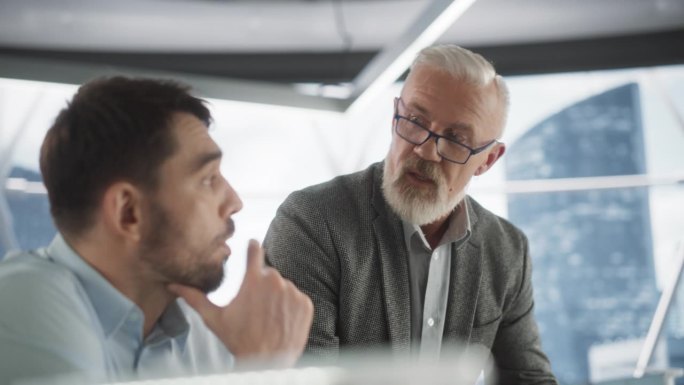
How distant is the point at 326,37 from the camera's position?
6.81 m

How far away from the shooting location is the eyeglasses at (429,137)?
220 cm

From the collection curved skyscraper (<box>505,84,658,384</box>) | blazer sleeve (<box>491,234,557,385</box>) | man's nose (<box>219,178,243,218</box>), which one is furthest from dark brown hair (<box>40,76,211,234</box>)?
curved skyscraper (<box>505,84,658,384</box>)

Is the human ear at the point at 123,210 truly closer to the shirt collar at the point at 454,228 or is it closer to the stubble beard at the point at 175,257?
the stubble beard at the point at 175,257

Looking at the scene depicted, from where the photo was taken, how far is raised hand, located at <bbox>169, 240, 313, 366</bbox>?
4.39 feet

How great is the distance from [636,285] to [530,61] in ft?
28.1

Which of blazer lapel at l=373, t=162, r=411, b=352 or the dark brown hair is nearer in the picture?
the dark brown hair

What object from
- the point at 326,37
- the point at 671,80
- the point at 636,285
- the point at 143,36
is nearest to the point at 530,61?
the point at 326,37

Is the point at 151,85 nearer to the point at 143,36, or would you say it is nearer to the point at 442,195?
the point at 442,195

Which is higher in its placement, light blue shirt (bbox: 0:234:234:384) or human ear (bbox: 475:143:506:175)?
human ear (bbox: 475:143:506:175)

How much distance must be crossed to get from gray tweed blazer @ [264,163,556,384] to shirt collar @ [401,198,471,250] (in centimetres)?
3

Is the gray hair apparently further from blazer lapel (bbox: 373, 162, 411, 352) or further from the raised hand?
the raised hand

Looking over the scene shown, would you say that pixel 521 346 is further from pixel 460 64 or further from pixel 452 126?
pixel 460 64

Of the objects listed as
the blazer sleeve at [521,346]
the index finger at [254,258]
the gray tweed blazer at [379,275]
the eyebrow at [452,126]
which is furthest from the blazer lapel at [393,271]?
the index finger at [254,258]

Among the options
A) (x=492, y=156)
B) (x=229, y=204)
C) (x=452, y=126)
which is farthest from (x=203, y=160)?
(x=492, y=156)
